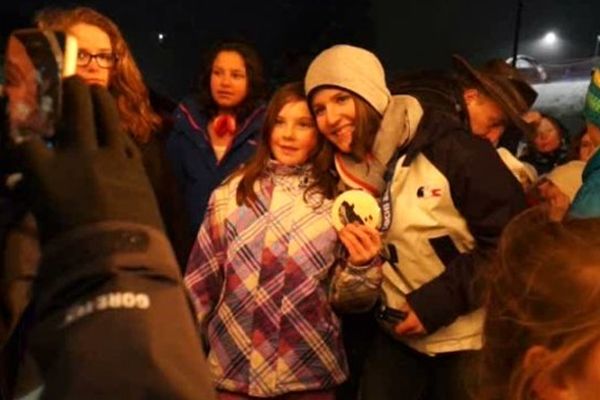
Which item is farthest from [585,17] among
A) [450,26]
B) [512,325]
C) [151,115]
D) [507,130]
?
[512,325]

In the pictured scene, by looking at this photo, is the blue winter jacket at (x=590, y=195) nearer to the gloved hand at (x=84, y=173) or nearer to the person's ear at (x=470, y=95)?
the person's ear at (x=470, y=95)

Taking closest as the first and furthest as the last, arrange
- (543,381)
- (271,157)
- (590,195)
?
(543,381) → (590,195) → (271,157)

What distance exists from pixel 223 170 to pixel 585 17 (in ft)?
21.6

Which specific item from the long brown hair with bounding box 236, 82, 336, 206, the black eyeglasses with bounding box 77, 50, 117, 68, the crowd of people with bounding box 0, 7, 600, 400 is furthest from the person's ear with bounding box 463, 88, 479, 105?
the black eyeglasses with bounding box 77, 50, 117, 68

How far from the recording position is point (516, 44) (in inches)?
312

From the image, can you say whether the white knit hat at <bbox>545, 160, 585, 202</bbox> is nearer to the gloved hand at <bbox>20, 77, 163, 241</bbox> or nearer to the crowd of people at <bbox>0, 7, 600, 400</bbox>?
the crowd of people at <bbox>0, 7, 600, 400</bbox>

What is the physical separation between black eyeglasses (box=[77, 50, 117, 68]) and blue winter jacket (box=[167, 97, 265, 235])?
66cm

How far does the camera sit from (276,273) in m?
2.75

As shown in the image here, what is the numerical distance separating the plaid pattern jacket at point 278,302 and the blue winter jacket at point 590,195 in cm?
86

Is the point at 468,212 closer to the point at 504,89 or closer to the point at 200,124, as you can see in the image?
the point at 504,89

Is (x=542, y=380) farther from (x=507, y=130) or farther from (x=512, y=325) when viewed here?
(x=507, y=130)

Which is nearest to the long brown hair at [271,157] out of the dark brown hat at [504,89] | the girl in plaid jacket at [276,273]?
the girl in plaid jacket at [276,273]

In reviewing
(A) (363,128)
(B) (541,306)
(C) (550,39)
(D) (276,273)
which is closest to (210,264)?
(D) (276,273)

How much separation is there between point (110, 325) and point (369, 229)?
80.7 inches
